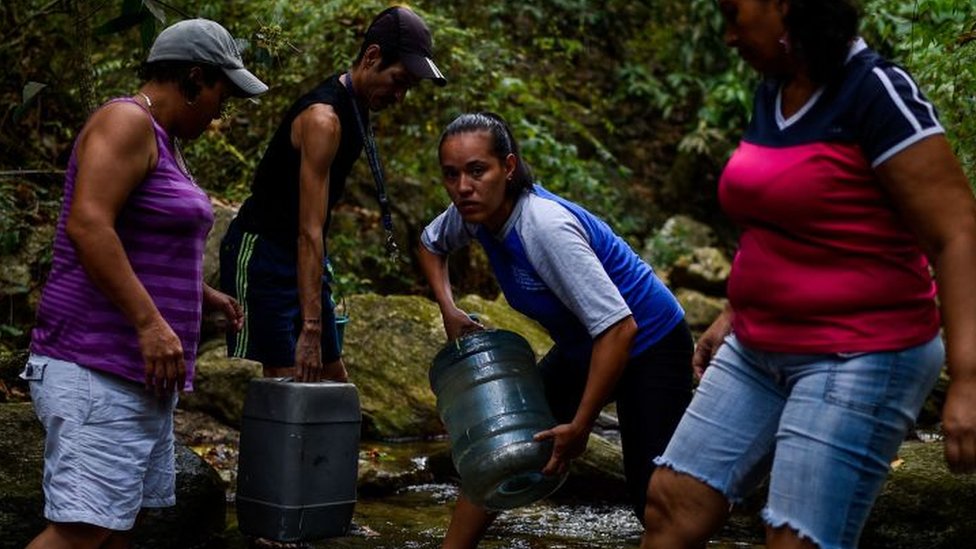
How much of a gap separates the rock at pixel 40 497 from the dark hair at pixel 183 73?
1.71 metres

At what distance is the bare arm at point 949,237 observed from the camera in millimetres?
2455

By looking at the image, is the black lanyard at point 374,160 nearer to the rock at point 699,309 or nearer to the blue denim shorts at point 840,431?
the blue denim shorts at point 840,431

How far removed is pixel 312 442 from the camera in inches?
172

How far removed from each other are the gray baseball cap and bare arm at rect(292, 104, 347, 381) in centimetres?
105

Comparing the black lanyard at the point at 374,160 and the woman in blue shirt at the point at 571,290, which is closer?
the woman in blue shirt at the point at 571,290

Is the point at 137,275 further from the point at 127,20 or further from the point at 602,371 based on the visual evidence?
the point at 127,20

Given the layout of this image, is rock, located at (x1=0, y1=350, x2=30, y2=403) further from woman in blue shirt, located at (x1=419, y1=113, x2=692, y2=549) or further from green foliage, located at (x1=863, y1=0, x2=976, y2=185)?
green foliage, located at (x1=863, y1=0, x2=976, y2=185)

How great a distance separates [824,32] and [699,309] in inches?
381

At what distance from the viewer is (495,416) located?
396 cm

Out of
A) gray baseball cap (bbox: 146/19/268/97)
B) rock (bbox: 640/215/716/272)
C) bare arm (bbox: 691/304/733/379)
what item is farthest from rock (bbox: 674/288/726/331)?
gray baseball cap (bbox: 146/19/268/97)

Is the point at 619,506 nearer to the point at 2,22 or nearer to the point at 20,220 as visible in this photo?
the point at 20,220

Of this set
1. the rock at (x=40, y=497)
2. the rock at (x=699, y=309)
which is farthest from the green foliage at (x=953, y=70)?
the rock at (x=699, y=309)

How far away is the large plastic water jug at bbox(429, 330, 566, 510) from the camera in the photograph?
3830 millimetres

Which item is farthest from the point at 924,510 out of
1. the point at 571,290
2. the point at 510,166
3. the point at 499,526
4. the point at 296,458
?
the point at 296,458
